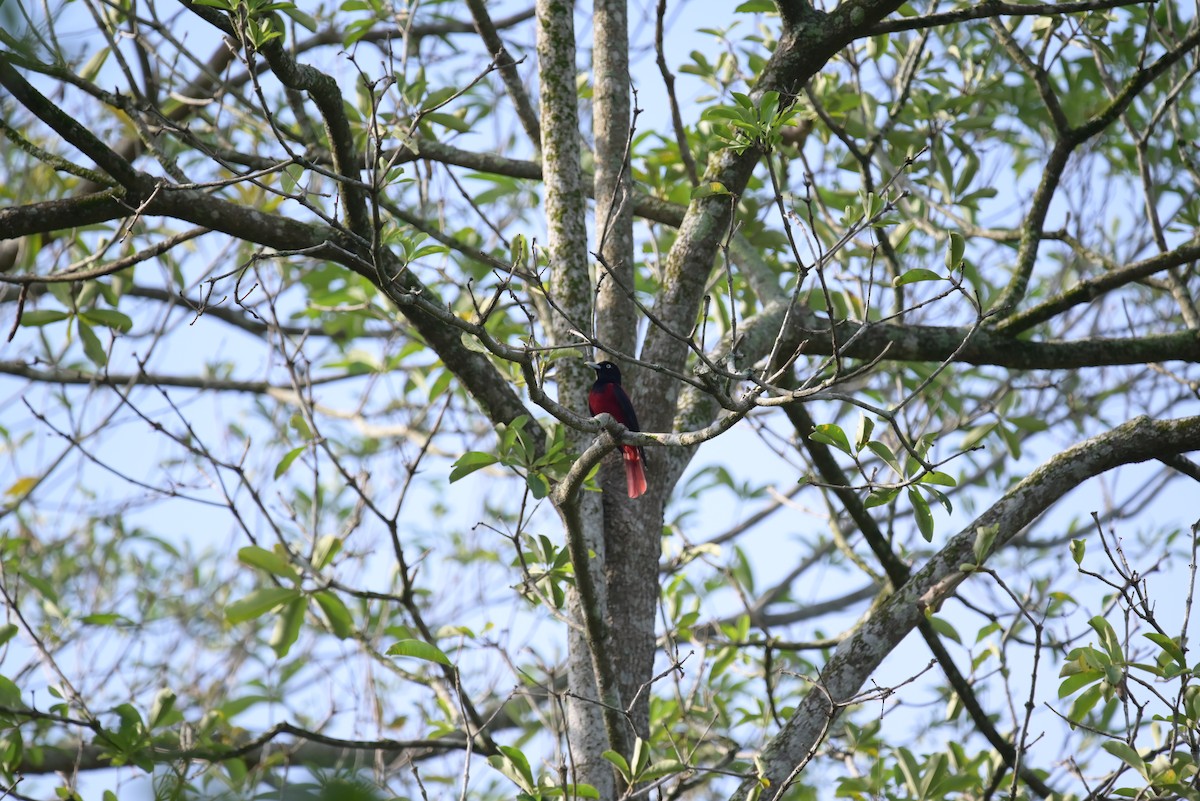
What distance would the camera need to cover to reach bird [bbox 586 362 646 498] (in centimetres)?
330

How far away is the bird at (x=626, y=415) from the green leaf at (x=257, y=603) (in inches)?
41.4

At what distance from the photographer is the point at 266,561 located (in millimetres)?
3148

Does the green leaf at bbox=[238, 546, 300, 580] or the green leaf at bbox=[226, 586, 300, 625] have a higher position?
the green leaf at bbox=[238, 546, 300, 580]

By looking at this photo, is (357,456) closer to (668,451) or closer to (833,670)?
(668,451)

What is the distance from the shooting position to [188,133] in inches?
110

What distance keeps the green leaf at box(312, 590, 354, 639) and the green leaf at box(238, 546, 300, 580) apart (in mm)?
117

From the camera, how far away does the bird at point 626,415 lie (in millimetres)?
3303

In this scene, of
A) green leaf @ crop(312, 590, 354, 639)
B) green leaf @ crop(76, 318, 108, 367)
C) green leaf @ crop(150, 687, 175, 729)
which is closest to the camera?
green leaf @ crop(312, 590, 354, 639)

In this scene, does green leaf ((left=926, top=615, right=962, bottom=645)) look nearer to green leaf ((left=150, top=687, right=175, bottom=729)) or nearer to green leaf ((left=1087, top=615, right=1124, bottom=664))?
green leaf ((left=1087, top=615, right=1124, bottom=664))

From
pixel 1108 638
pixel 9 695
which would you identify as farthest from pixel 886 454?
pixel 9 695

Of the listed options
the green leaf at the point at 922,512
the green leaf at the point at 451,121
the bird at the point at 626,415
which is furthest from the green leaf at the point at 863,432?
the green leaf at the point at 451,121

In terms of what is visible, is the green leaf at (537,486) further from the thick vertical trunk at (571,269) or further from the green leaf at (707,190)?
the green leaf at (707,190)

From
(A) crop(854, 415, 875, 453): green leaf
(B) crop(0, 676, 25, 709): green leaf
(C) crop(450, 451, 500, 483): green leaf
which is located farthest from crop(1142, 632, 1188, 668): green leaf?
(B) crop(0, 676, 25, 709): green leaf

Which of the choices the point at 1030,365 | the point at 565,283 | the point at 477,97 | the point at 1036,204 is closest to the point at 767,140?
the point at 565,283
